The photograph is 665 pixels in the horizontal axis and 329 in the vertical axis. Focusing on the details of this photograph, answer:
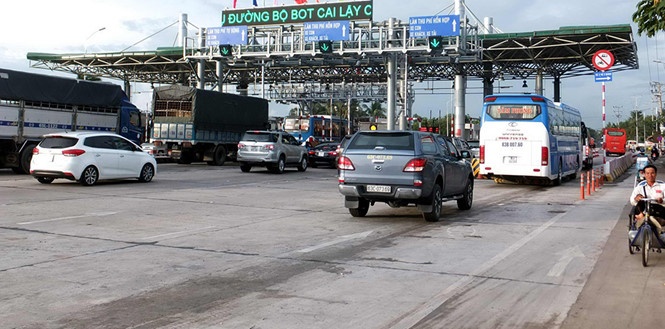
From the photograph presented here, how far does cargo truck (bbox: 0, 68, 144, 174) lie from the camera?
21328 millimetres

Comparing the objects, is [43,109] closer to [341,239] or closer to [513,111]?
[341,239]

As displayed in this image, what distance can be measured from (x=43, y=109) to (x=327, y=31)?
2228 centimetres

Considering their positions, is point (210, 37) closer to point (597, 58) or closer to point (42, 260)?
point (597, 58)

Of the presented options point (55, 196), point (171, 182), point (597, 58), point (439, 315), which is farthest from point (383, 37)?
point (439, 315)

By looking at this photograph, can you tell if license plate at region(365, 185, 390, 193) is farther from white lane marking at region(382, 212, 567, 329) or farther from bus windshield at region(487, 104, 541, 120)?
bus windshield at region(487, 104, 541, 120)

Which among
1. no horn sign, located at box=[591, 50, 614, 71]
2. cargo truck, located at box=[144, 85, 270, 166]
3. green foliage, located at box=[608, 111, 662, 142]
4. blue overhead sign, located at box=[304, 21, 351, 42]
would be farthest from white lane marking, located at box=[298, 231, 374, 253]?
green foliage, located at box=[608, 111, 662, 142]

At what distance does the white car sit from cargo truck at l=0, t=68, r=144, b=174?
157 inches

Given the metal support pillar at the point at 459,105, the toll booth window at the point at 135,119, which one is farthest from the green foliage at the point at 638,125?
the toll booth window at the point at 135,119

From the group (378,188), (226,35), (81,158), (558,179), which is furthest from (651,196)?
(226,35)

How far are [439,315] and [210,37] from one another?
42.1 meters

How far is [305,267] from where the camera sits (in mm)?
7809

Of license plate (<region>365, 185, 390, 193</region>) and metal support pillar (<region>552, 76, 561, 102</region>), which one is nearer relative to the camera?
license plate (<region>365, 185, 390, 193</region>)

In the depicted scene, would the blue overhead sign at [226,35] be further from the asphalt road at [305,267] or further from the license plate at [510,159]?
the asphalt road at [305,267]

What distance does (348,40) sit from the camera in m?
41.1
